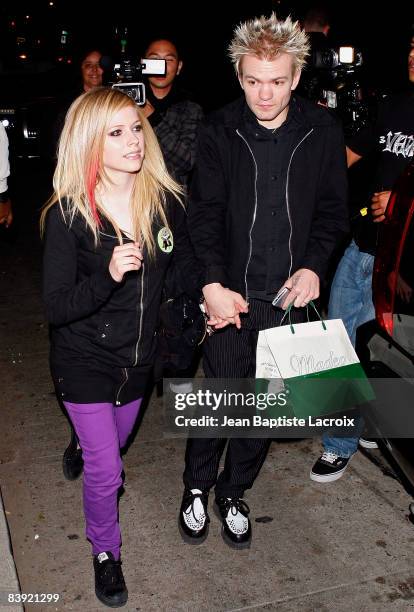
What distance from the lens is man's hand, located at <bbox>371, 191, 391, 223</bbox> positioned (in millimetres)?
3543

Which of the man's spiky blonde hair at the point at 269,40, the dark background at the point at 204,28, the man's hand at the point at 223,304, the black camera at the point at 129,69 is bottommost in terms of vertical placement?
the dark background at the point at 204,28

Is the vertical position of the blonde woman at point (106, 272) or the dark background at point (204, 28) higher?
the blonde woman at point (106, 272)

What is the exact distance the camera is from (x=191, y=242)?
328cm

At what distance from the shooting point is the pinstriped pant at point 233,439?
332 centimetres

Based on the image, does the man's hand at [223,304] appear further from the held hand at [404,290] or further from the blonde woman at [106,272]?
the held hand at [404,290]

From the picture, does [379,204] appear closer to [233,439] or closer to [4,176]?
[233,439]

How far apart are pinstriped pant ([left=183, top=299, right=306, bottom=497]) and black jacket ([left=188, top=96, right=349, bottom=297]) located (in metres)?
0.15

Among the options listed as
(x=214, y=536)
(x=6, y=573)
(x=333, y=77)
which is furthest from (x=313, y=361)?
(x=333, y=77)

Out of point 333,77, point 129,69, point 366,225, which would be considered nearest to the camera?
point 366,225

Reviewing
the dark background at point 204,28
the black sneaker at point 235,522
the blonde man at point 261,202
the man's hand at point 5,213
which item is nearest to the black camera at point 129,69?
the dark background at point 204,28

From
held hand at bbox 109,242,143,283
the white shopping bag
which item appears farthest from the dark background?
the white shopping bag

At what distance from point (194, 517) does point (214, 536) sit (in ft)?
0.46

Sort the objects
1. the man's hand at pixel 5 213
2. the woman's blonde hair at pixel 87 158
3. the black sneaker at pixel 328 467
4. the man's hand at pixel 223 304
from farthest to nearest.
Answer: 1. the man's hand at pixel 5 213
2. the black sneaker at pixel 328 467
3. the man's hand at pixel 223 304
4. the woman's blonde hair at pixel 87 158

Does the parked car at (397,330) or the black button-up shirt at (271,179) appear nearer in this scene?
the parked car at (397,330)
